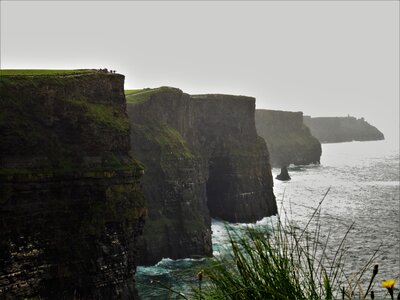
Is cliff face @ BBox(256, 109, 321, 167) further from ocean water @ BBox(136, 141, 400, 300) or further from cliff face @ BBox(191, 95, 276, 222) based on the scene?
cliff face @ BBox(191, 95, 276, 222)

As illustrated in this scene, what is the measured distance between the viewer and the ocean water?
32.7 m

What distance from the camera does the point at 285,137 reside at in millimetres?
178750

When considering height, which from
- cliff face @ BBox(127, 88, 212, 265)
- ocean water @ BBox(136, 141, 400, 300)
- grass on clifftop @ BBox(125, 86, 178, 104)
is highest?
grass on clifftop @ BBox(125, 86, 178, 104)

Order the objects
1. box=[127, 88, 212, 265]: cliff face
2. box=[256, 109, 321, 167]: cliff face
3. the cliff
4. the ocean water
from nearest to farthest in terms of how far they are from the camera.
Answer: the ocean water → box=[127, 88, 212, 265]: cliff face → the cliff → box=[256, 109, 321, 167]: cliff face

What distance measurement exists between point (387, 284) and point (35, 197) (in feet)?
86.8

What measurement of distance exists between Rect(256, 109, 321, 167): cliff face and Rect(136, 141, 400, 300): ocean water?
25750mm

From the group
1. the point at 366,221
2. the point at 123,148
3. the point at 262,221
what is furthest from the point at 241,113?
the point at 123,148

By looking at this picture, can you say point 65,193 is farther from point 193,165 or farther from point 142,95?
point 142,95

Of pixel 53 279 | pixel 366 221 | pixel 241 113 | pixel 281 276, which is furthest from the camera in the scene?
pixel 241 113

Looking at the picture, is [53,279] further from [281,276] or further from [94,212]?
[281,276]

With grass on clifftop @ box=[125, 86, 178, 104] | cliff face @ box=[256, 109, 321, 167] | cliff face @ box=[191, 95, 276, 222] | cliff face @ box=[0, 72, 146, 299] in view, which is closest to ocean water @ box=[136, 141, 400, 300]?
cliff face @ box=[191, 95, 276, 222]

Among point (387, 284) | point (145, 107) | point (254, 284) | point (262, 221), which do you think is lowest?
point (262, 221)

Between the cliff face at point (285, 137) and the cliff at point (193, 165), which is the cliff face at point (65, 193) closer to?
the cliff at point (193, 165)

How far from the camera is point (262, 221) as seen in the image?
237 ft
